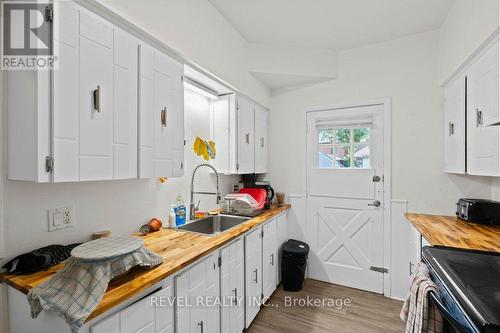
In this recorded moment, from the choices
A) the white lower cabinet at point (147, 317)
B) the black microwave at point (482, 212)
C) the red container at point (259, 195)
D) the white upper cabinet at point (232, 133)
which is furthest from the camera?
the red container at point (259, 195)

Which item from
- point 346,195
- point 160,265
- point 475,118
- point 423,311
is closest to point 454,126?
point 475,118

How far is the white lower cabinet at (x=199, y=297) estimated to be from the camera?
1241 mm

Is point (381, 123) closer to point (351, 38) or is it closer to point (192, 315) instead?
point (351, 38)

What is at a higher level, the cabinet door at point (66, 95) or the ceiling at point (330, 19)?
the ceiling at point (330, 19)

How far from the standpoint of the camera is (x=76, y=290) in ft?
2.75

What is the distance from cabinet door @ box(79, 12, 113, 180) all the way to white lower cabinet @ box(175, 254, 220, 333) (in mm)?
703

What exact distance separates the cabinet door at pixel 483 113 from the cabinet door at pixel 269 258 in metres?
1.79

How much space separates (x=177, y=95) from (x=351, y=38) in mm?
2098

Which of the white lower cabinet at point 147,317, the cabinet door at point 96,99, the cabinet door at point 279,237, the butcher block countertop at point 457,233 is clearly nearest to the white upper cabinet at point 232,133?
the cabinet door at point 279,237

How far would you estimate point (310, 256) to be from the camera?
118 inches

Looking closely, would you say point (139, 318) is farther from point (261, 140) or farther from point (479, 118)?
point (479, 118)

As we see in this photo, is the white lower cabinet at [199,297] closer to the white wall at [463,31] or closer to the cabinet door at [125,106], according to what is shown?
the cabinet door at [125,106]

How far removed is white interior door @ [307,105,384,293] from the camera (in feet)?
8.73

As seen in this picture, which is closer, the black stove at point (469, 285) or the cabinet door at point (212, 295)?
the black stove at point (469, 285)
